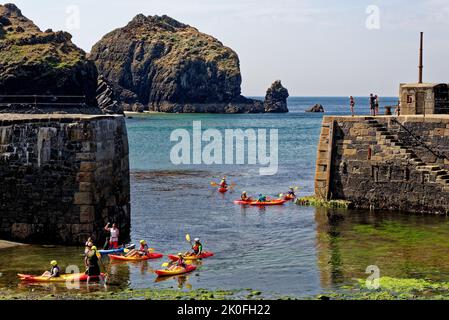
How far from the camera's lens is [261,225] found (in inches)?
1474

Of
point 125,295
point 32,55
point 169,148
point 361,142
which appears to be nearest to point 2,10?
point 32,55

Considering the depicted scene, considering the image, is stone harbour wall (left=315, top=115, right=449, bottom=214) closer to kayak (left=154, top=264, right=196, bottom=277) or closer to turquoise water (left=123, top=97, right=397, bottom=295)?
turquoise water (left=123, top=97, right=397, bottom=295)

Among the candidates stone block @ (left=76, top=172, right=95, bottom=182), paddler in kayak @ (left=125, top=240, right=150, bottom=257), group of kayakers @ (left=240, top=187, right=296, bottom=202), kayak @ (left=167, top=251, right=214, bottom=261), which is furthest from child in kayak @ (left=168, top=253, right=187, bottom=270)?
group of kayakers @ (left=240, top=187, right=296, bottom=202)

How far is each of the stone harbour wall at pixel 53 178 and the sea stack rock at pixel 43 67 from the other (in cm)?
8899

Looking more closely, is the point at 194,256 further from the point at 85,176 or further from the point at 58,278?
the point at 58,278

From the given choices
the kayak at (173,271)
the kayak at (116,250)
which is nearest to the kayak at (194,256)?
the kayak at (173,271)

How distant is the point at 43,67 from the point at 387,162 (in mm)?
99027

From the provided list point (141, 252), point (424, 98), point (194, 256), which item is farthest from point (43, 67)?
point (194, 256)

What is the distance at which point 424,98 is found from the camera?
41.0m

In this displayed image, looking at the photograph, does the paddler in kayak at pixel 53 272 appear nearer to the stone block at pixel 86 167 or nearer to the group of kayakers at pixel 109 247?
the group of kayakers at pixel 109 247

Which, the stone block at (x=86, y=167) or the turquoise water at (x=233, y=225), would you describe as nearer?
the turquoise water at (x=233, y=225)

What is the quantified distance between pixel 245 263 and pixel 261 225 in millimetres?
9122

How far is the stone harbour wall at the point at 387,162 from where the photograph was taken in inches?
1461
